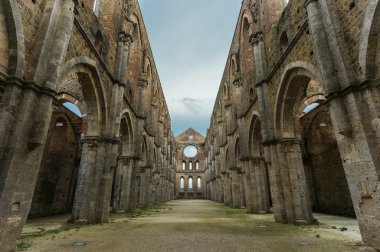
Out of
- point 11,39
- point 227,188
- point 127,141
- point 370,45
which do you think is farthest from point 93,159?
point 227,188

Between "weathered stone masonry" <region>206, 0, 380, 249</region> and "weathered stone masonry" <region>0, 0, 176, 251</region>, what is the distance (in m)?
7.75

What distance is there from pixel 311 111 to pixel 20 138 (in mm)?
16899

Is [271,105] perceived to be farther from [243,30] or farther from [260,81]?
[243,30]

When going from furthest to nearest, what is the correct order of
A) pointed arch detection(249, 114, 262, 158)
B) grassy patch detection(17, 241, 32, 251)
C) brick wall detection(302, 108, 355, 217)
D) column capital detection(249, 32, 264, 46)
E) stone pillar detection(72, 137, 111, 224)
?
pointed arch detection(249, 114, 262, 158), brick wall detection(302, 108, 355, 217), column capital detection(249, 32, 264, 46), stone pillar detection(72, 137, 111, 224), grassy patch detection(17, 241, 32, 251)

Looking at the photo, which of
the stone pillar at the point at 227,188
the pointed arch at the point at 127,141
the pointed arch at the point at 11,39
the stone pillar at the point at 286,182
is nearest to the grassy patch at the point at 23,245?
the pointed arch at the point at 11,39

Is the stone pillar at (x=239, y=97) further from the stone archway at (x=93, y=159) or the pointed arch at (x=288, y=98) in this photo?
the stone archway at (x=93, y=159)

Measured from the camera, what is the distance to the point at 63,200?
15.7m

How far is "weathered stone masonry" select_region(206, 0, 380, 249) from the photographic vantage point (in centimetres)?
512

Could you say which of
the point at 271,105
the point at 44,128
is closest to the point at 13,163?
the point at 44,128

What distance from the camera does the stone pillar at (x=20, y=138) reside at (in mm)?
4652

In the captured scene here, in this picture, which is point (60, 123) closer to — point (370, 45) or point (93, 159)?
point (93, 159)

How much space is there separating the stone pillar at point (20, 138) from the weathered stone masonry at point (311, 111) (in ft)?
25.1

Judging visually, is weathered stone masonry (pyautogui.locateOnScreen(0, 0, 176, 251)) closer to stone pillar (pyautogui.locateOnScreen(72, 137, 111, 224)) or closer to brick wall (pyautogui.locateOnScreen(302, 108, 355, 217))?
stone pillar (pyautogui.locateOnScreen(72, 137, 111, 224))

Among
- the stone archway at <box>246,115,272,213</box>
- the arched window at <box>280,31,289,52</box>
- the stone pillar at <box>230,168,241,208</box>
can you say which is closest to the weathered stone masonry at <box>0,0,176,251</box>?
the stone pillar at <box>230,168,241,208</box>
